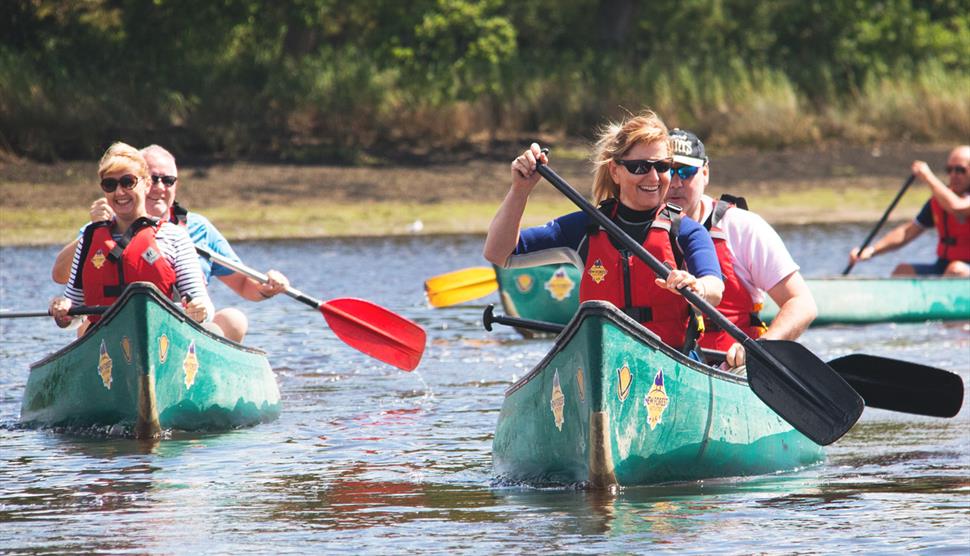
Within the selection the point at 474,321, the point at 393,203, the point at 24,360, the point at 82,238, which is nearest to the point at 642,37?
the point at 393,203

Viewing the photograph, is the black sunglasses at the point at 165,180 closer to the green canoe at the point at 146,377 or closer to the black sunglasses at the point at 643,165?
the green canoe at the point at 146,377

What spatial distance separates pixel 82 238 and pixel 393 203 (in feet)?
39.5

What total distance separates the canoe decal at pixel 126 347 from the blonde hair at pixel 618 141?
250 cm

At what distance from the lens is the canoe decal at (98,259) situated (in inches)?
322

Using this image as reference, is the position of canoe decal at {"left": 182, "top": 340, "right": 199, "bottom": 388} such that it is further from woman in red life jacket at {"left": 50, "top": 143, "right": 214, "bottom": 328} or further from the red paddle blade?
the red paddle blade

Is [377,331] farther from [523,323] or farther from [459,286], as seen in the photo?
[523,323]

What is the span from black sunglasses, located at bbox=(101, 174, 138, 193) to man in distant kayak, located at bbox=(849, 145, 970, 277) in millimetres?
6381

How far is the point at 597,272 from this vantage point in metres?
6.58

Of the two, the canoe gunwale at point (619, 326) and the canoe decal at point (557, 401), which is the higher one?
the canoe gunwale at point (619, 326)

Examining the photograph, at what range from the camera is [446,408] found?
9383mm

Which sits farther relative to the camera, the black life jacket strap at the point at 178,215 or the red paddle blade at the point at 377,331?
the red paddle blade at the point at 377,331

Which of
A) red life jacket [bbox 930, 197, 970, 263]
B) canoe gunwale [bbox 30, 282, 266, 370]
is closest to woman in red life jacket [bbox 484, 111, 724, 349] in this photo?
canoe gunwale [bbox 30, 282, 266, 370]

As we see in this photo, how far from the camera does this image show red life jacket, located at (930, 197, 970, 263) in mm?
12961

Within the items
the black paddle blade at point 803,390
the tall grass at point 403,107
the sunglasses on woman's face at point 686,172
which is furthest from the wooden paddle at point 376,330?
the tall grass at point 403,107
